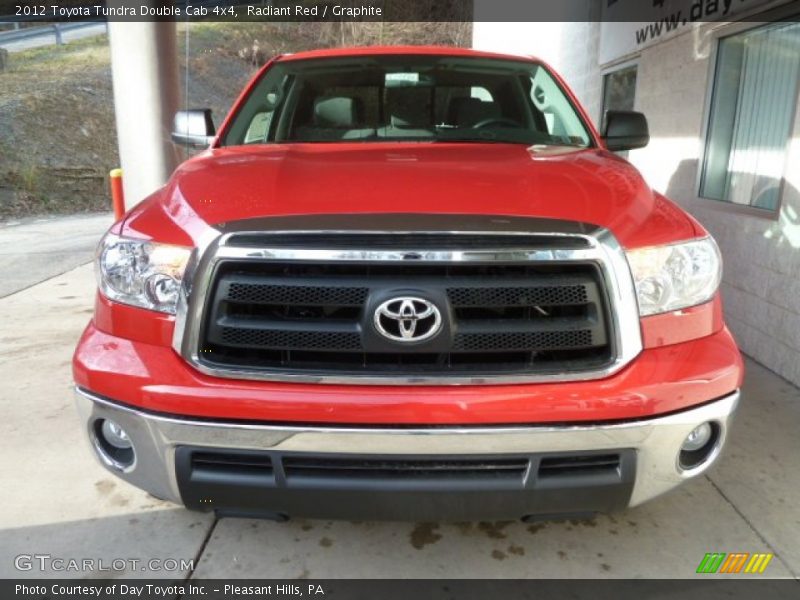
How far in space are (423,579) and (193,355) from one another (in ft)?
3.63

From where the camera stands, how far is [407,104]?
3.23 meters

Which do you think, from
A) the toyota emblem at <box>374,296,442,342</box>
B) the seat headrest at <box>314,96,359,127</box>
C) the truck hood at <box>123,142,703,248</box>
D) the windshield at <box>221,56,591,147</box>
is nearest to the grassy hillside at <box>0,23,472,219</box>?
the windshield at <box>221,56,591,147</box>

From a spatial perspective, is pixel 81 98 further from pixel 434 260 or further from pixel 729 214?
pixel 434 260

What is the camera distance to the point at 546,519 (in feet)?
6.32

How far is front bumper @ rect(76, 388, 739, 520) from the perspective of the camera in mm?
1763

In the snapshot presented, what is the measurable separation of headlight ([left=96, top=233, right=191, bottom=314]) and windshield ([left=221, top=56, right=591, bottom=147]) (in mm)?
1233

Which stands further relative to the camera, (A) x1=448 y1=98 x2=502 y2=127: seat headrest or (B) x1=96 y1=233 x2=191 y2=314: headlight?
(A) x1=448 y1=98 x2=502 y2=127: seat headrest

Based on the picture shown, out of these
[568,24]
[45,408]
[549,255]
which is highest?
[568,24]

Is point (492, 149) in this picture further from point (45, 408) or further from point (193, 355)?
point (45, 408)

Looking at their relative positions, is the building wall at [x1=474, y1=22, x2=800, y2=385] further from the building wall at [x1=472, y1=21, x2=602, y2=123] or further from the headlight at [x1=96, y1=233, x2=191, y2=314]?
the headlight at [x1=96, y1=233, x2=191, y2=314]

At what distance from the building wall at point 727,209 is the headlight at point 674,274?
2234 millimetres

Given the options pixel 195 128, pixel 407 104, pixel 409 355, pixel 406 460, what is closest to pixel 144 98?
pixel 195 128

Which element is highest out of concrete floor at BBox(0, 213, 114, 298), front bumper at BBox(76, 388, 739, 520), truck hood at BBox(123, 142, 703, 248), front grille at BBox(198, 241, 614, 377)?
truck hood at BBox(123, 142, 703, 248)

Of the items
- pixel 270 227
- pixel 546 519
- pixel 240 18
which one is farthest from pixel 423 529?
pixel 240 18
